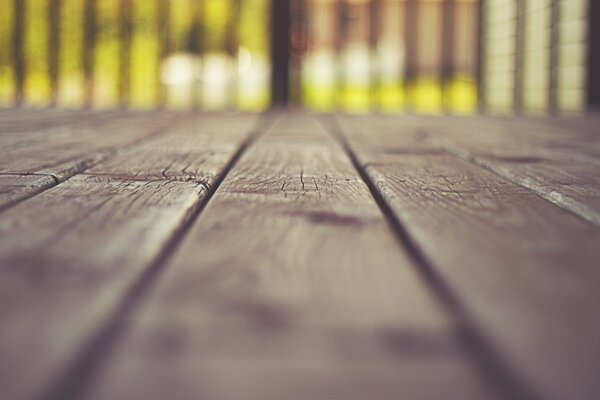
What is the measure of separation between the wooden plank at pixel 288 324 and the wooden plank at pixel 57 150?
1.09 feet

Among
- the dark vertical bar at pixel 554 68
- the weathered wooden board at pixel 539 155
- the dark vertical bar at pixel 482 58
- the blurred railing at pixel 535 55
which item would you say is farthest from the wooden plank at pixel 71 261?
the dark vertical bar at pixel 482 58

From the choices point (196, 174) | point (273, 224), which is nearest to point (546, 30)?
point (196, 174)

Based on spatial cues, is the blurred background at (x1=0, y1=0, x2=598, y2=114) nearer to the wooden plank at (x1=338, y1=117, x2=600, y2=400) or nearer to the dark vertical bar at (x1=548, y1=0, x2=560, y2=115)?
the dark vertical bar at (x1=548, y1=0, x2=560, y2=115)

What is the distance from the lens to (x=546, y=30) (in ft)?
13.3

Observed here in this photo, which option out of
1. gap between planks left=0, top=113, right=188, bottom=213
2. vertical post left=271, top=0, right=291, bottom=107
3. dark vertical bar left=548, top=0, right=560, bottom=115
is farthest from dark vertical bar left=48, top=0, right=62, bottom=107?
dark vertical bar left=548, top=0, right=560, bottom=115

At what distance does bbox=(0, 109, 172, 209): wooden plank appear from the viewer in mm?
904

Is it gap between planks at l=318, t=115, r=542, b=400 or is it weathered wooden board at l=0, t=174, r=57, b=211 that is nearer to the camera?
gap between planks at l=318, t=115, r=542, b=400

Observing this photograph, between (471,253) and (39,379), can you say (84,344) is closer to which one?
(39,379)

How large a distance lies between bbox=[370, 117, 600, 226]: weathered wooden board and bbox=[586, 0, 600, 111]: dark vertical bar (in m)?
1.29

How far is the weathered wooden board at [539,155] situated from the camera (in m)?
0.86

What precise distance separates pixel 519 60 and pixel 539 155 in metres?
2.90

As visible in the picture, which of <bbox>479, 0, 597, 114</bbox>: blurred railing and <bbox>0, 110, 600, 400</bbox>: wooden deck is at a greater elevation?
<bbox>479, 0, 597, 114</bbox>: blurred railing

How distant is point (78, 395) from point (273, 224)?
0.38 meters

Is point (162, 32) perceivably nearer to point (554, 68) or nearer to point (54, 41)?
point (54, 41)
